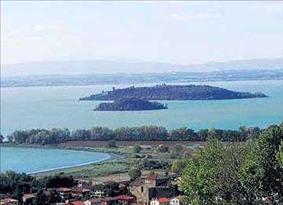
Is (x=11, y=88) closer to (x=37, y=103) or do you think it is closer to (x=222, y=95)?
(x=37, y=103)

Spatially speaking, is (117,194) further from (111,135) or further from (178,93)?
(178,93)

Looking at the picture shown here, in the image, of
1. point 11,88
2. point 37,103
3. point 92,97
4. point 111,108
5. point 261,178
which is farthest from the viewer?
point 11,88

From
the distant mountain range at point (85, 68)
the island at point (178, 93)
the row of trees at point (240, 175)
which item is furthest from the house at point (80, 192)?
the distant mountain range at point (85, 68)

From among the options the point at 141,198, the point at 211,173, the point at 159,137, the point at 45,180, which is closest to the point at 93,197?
the point at 141,198

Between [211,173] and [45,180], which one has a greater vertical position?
[211,173]

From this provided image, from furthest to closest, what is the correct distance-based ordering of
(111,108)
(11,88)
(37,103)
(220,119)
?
1. (11,88)
2. (37,103)
3. (111,108)
4. (220,119)
